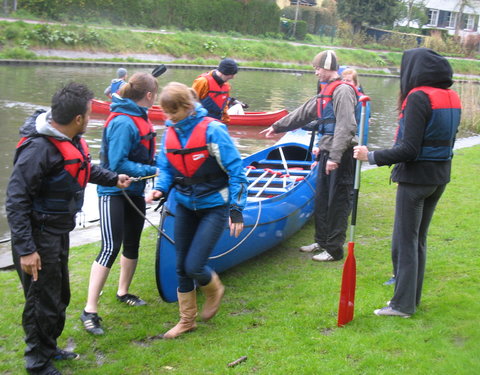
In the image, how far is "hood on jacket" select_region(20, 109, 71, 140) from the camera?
11.4 feet

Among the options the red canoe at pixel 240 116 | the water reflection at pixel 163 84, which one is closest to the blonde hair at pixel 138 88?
the water reflection at pixel 163 84

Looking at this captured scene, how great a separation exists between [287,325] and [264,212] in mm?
1524

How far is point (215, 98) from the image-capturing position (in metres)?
7.91

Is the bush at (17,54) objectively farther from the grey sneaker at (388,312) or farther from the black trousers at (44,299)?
the grey sneaker at (388,312)

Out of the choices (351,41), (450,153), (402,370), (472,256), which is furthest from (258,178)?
(351,41)

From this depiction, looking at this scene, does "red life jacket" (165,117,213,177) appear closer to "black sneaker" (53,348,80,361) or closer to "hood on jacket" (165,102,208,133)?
"hood on jacket" (165,102,208,133)

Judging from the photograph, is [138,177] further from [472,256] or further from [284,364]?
[472,256]

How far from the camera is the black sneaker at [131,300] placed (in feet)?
16.0

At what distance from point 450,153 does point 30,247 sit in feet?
9.24

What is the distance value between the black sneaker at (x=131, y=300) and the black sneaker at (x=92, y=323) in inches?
18.0

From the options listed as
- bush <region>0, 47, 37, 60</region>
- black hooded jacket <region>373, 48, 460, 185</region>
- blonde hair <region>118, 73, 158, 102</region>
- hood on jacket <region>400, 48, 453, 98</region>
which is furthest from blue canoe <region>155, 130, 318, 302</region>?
bush <region>0, 47, 37, 60</region>

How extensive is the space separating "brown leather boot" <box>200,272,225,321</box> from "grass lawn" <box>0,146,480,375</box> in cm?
11

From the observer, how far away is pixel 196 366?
3.92 metres

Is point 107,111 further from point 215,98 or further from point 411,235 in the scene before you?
point 411,235
